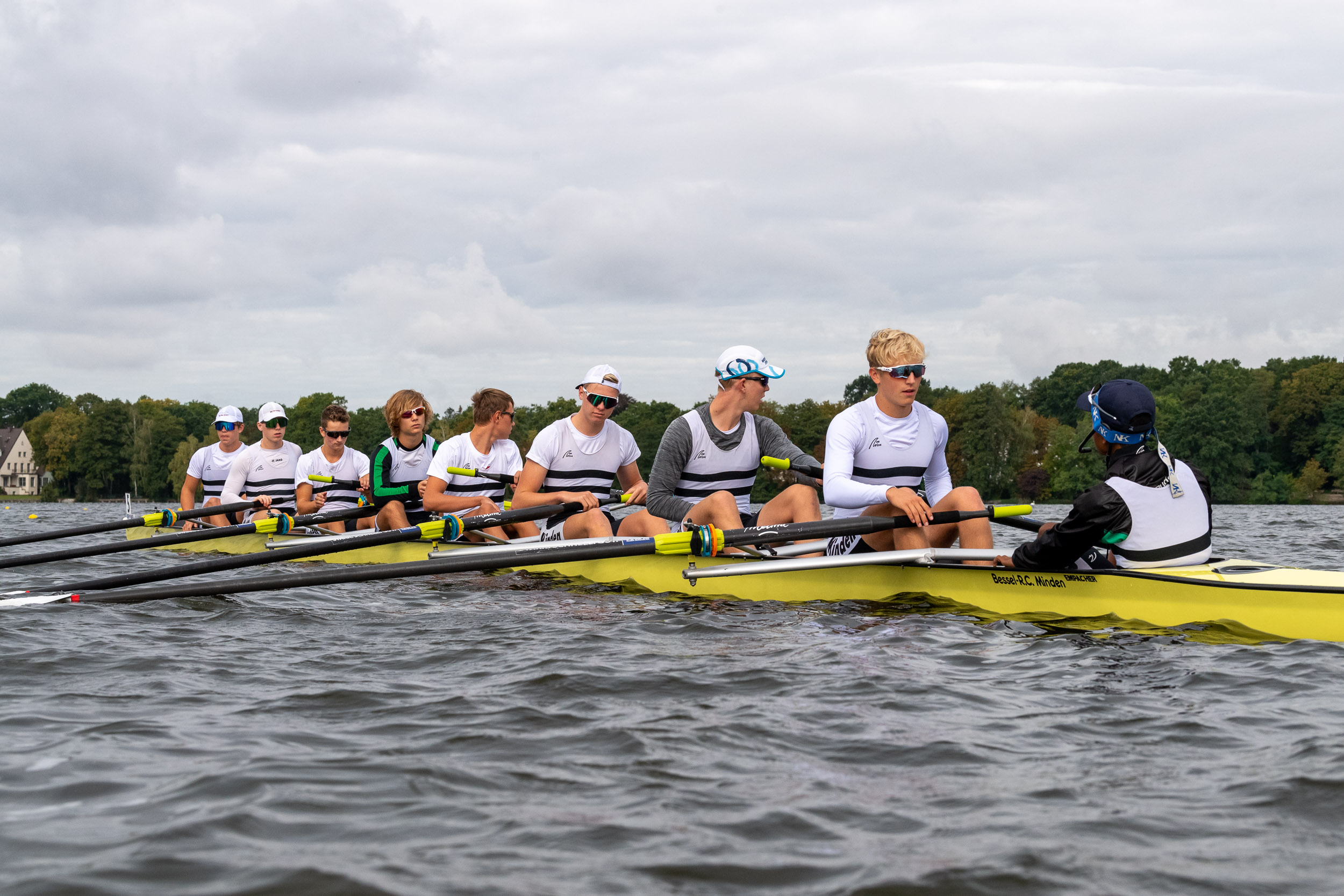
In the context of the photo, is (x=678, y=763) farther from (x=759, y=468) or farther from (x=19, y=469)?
(x=19, y=469)

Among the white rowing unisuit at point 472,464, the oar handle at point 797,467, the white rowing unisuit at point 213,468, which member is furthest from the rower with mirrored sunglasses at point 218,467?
the oar handle at point 797,467

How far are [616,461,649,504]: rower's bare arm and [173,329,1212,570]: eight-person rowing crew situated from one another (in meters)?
0.01

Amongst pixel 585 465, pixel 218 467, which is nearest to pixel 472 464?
pixel 585 465

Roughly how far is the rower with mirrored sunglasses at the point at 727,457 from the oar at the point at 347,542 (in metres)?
1.18

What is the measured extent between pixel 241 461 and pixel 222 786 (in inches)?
426

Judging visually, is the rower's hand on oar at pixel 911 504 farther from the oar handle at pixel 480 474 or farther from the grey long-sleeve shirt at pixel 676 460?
the oar handle at pixel 480 474

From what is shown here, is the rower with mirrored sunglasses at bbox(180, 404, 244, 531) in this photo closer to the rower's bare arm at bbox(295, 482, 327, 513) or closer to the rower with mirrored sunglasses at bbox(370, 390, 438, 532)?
the rower's bare arm at bbox(295, 482, 327, 513)

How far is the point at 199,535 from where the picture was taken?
10344 millimetres

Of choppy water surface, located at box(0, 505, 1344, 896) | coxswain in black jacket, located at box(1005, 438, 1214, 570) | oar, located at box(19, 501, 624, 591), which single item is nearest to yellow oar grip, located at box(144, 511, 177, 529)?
oar, located at box(19, 501, 624, 591)

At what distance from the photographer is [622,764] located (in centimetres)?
375

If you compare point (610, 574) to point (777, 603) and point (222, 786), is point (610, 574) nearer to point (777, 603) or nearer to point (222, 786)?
point (777, 603)

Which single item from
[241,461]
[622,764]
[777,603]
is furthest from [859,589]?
[241,461]

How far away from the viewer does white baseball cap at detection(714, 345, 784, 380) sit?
7820 millimetres

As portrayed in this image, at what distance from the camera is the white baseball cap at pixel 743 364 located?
782 centimetres
